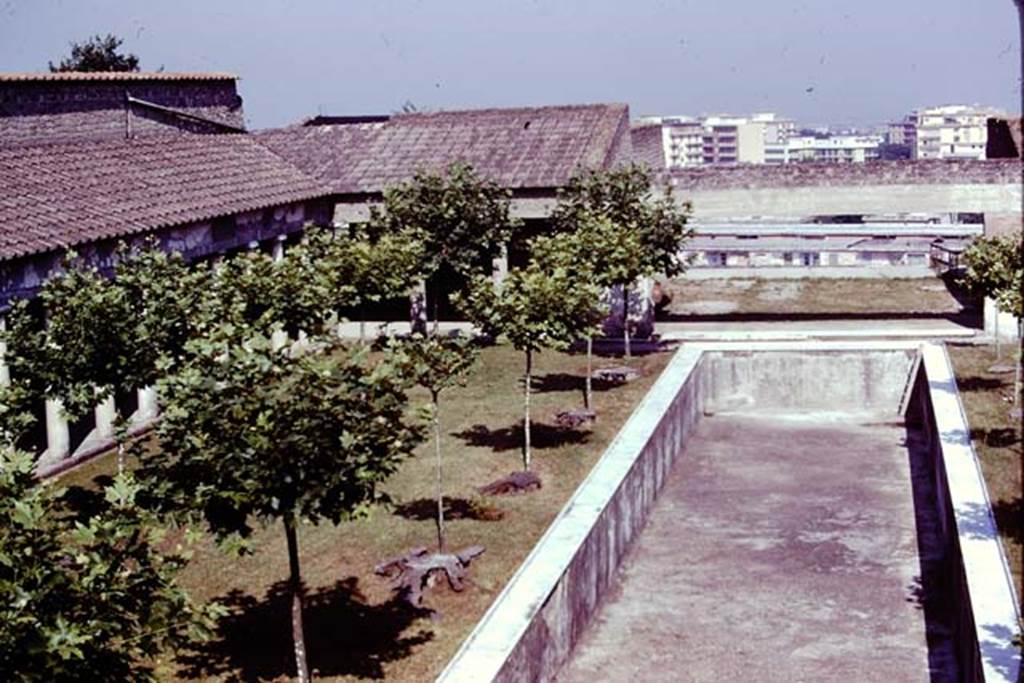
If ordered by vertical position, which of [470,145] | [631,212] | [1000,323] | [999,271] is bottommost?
[1000,323]

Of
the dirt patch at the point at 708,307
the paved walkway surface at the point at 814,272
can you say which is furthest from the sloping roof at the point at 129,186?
the paved walkway surface at the point at 814,272

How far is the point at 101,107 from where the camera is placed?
32.9 metres

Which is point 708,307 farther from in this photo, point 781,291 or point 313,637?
point 313,637

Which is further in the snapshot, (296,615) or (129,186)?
(129,186)

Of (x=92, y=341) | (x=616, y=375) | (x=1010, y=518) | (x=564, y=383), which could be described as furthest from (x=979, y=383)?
(x=92, y=341)

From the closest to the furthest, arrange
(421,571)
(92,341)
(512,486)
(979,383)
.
Result: (421,571)
(92,341)
(512,486)
(979,383)

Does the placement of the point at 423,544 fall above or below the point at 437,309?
below

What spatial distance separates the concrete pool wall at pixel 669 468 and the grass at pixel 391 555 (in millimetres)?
500

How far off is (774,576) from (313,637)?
770cm

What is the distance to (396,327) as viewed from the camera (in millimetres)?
33188

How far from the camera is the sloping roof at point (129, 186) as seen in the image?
21.8 meters

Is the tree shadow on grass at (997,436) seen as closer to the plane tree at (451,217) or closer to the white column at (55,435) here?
the plane tree at (451,217)

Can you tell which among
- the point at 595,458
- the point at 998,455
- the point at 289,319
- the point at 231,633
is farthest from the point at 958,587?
the point at 289,319

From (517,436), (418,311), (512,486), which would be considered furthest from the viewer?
(418,311)
